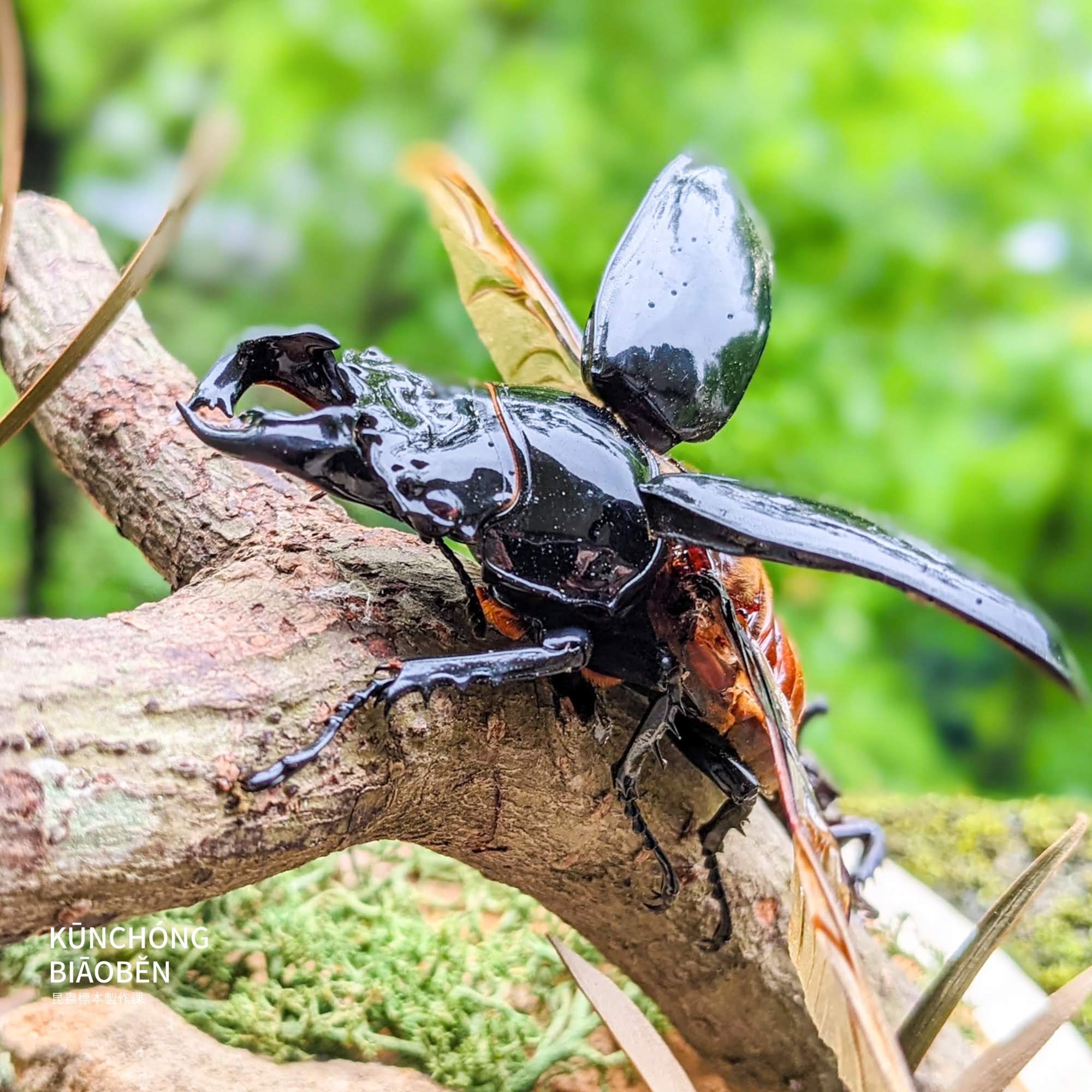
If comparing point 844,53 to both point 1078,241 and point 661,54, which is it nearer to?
point 661,54

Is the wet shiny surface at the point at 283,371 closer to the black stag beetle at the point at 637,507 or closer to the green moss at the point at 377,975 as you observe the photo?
the black stag beetle at the point at 637,507

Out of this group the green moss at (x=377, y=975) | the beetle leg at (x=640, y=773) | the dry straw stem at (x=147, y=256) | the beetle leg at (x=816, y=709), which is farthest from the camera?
the beetle leg at (x=816, y=709)

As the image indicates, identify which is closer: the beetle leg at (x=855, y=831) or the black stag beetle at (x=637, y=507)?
the black stag beetle at (x=637, y=507)

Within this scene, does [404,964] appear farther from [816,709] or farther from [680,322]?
[680,322]

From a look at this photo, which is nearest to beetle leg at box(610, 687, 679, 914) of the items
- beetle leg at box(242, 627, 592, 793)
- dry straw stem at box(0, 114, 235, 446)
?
beetle leg at box(242, 627, 592, 793)

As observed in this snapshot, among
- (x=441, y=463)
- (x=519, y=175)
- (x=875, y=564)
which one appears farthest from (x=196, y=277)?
(x=875, y=564)

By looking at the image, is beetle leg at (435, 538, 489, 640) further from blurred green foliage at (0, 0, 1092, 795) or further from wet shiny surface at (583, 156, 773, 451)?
blurred green foliage at (0, 0, 1092, 795)

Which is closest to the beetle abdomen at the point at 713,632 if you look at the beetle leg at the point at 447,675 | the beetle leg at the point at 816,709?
the beetle leg at the point at 447,675
